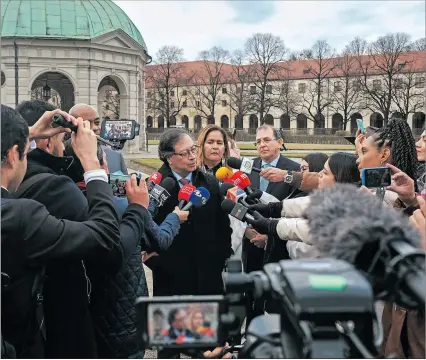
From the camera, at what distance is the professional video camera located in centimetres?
130

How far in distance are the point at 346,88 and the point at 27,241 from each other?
7340 cm

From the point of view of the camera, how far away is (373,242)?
1559 mm

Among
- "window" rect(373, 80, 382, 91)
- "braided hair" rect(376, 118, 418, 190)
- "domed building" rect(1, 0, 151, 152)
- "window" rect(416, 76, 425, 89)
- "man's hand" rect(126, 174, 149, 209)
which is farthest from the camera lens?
"window" rect(373, 80, 382, 91)

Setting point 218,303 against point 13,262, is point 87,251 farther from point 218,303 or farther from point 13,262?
point 218,303

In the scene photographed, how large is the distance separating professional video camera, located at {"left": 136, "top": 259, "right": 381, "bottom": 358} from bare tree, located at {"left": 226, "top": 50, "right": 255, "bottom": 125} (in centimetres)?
7495

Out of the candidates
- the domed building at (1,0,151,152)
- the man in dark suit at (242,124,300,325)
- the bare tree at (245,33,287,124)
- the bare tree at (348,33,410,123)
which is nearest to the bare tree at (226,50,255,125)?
the bare tree at (245,33,287,124)

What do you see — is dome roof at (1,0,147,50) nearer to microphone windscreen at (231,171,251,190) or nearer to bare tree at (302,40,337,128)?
microphone windscreen at (231,171,251,190)

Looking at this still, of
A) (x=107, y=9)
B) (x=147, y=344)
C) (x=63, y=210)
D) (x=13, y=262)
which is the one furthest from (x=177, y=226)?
(x=107, y=9)

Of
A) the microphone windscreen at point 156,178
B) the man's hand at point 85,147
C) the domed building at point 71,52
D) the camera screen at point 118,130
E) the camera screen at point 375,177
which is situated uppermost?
the domed building at point 71,52

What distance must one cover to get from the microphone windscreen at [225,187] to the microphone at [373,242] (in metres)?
2.80

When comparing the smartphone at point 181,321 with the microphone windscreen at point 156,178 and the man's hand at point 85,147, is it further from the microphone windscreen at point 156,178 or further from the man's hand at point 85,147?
the microphone windscreen at point 156,178

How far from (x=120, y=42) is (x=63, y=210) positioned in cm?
3568

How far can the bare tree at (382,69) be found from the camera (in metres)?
67.9

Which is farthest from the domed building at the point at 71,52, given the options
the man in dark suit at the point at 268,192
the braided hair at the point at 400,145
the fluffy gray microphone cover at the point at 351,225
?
the fluffy gray microphone cover at the point at 351,225
